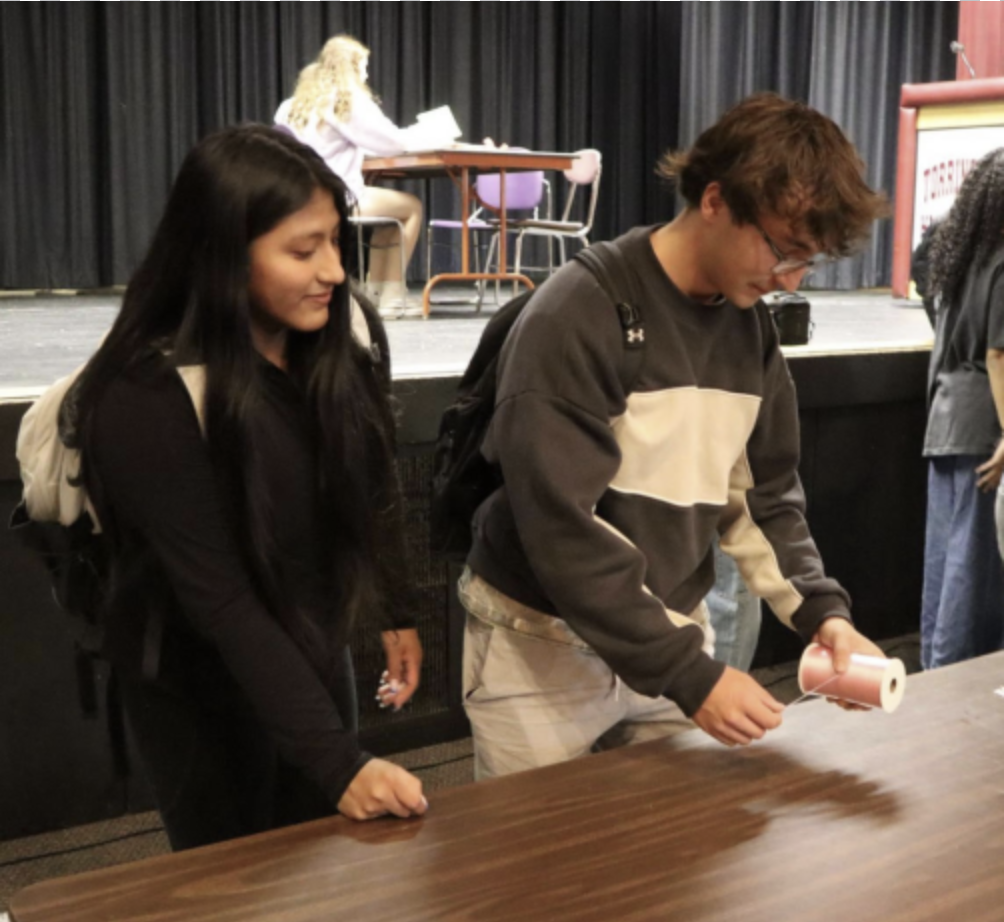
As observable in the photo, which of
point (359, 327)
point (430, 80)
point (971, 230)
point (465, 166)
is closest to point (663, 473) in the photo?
point (359, 327)

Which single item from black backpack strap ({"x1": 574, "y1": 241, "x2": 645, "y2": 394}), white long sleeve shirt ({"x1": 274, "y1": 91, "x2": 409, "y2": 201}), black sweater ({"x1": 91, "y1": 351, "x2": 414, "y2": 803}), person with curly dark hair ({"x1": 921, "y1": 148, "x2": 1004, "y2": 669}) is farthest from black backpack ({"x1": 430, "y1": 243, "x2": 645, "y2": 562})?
white long sleeve shirt ({"x1": 274, "y1": 91, "x2": 409, "y2": 201})

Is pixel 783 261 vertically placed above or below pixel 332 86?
below

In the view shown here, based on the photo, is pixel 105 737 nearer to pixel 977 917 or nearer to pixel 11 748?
pixel 11 748

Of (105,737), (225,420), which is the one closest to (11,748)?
(105,737)

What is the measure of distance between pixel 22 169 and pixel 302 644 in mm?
6282

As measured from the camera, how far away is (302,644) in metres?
1.34

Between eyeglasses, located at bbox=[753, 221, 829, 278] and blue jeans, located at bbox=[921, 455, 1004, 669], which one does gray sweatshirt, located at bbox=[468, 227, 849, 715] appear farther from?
blue jeans, located at bbox=[921, 455, 1004, 669]

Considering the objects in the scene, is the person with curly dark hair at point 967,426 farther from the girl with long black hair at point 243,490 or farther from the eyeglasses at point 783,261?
the girl with long black hair at point 243,490

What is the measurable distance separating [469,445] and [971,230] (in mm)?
1593

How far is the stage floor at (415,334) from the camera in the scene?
2949mm

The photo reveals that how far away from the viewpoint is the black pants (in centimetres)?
140

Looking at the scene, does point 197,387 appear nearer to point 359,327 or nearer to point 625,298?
point 359,327

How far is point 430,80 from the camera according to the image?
27.2 ft

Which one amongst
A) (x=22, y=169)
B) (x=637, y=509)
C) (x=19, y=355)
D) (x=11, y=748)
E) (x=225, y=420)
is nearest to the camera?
(x=225, y=420)
